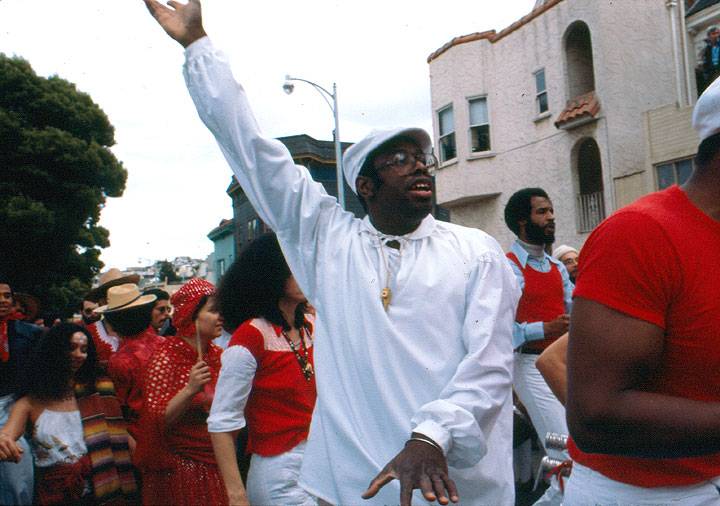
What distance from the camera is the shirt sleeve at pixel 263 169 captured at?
103 inches

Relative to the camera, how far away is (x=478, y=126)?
21.7 m

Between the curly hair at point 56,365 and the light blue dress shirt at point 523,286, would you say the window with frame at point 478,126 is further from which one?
the curly hair at point 56,365

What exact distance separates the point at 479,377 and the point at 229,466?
1.55 metres

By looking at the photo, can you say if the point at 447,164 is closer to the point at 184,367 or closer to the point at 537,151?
the point at 537,151

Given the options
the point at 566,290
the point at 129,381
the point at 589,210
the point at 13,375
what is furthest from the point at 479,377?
the point at 589,210

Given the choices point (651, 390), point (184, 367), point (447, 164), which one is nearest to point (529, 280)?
point (184, 367)

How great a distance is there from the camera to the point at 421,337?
7.93 feet

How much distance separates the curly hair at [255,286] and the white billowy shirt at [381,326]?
0.93 meters

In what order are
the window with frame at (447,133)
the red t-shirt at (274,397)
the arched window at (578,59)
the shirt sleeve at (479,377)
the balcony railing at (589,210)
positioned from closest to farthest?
1. the shirt sleeve at (479,377)
2. the red t-shirt at (274,397)
3. the balcony railing at (589,210)
4. the arched window at (578,59)
5. the window with frame at (447,133)

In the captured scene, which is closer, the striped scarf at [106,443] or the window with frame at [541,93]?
the striped scarf at [106,443]

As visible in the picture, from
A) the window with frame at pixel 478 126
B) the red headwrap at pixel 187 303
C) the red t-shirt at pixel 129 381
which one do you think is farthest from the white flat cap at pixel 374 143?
the window with frame at pixel 478 126

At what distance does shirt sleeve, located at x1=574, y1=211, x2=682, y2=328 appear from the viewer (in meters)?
1.68


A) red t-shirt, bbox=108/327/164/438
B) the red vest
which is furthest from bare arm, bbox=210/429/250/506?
the red vest

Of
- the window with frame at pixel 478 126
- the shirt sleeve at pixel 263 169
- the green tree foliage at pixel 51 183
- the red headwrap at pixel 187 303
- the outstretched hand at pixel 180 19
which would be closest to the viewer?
Result: the shirt sleeve at pixel 263 169
